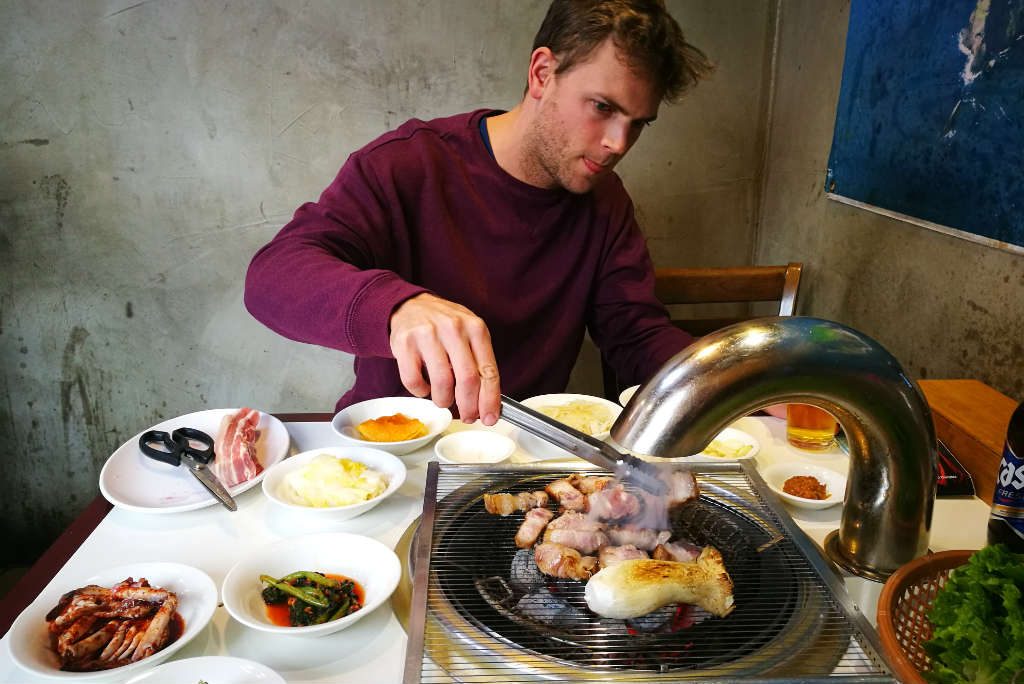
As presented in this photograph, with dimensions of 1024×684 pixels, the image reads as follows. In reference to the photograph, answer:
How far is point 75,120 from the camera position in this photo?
327 centimetres

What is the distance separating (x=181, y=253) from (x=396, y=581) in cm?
289

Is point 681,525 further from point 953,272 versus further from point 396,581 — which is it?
point 953,272

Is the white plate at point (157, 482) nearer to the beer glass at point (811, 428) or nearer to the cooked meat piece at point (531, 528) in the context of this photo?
the cooked meat piece at point (531, 528)

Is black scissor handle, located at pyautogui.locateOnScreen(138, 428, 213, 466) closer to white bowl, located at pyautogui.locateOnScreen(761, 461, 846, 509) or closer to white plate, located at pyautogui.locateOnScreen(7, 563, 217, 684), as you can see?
white plate, located at pyautogui.locateOnScreen(7, 563, 217, 684)

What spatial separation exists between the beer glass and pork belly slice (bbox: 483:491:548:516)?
84 centimetres

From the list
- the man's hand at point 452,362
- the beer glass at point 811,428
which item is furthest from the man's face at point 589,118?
the man's hand at point 452,362

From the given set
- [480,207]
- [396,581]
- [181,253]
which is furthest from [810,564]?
[181,253]

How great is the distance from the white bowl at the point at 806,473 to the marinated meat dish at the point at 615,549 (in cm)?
35

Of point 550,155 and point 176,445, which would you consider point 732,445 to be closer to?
point 550,155

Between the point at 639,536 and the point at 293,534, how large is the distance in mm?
760

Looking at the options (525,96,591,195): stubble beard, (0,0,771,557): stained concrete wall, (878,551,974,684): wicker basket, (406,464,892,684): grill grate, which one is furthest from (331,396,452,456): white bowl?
(0,0,771,557): stained concrete wall

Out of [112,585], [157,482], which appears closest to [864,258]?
[157,482]

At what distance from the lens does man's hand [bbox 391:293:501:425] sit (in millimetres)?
1228

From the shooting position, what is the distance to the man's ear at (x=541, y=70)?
7.66ft
